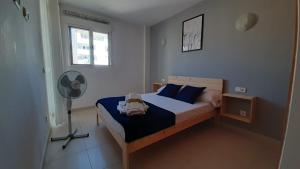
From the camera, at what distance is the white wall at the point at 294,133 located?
0.44 meters

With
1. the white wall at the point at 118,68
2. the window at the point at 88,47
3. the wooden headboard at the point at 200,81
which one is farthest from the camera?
the white wall at the point at 118,68

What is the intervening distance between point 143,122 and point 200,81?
6.69 ft

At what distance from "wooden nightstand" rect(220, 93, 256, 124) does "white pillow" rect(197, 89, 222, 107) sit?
99mm

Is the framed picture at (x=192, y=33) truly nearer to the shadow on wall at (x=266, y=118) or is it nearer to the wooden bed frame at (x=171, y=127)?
the wooden bed frame at (x=171, y=127)

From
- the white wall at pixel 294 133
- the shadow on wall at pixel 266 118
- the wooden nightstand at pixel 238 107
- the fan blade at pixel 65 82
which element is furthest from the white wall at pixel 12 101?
the shadow on wall at pixel 266 118

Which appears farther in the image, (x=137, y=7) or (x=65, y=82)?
(x=137, y=7)

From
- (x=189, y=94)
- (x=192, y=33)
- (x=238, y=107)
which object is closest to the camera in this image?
(x=238, y=107)

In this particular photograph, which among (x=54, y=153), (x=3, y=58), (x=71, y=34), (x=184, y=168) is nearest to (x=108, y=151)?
(x=54, y=153)

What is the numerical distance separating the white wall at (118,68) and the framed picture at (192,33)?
1836mm

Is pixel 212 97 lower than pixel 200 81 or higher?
lower

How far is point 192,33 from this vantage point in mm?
3297

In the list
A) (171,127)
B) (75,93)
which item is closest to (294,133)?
(171,127)

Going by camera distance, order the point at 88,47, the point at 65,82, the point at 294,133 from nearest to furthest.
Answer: the point at 294,133 < the point at 65,82 < the point at 88,47

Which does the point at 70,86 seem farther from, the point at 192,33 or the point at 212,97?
the point at 192,33
